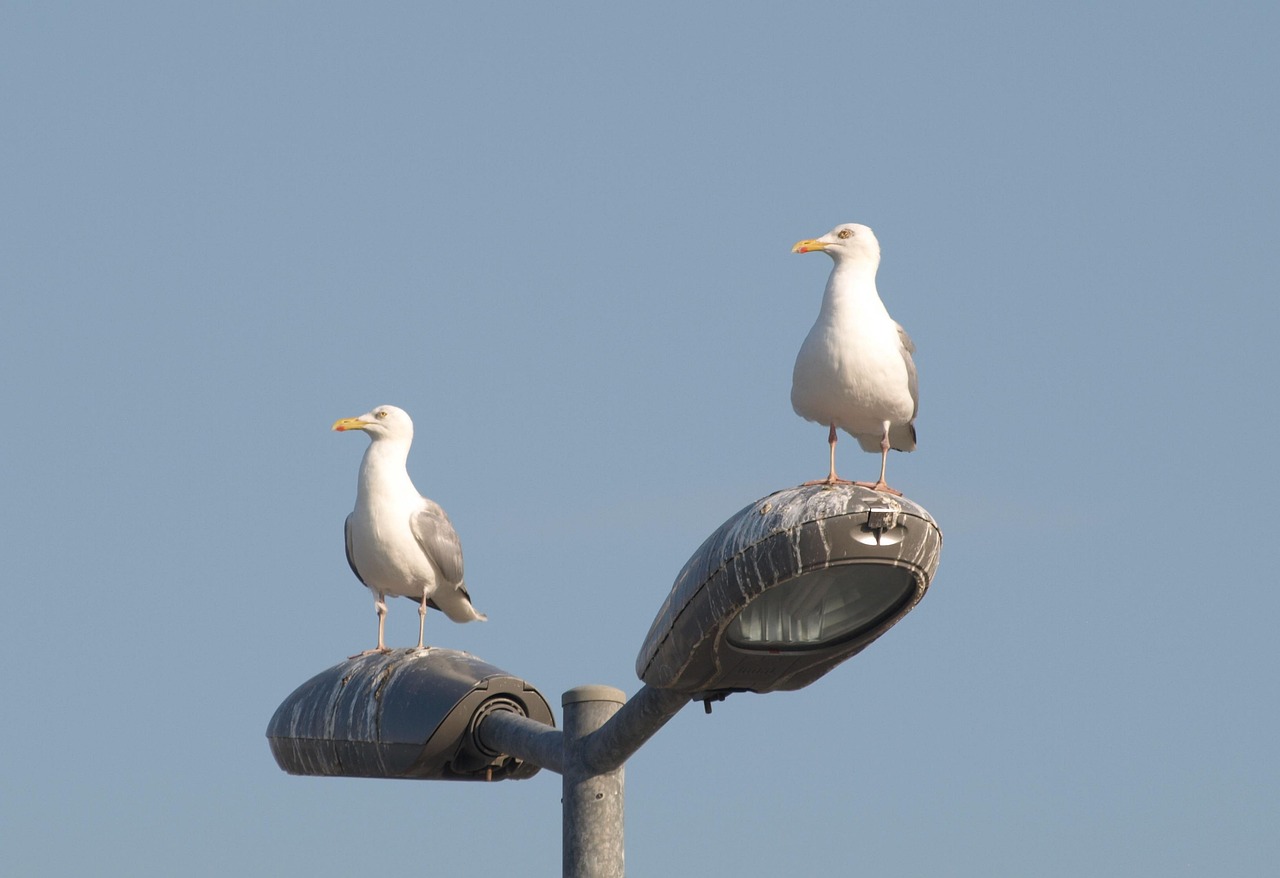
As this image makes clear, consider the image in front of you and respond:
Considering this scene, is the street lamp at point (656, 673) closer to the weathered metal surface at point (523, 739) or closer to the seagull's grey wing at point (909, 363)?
the weathered metal surface at point (523, 739)

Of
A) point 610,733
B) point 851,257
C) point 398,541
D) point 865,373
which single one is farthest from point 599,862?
point 398,541

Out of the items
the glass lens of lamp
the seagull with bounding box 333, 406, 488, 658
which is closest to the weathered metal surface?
the glass lens of lamp

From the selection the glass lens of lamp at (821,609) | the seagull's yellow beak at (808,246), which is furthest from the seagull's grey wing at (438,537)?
the glass lens of lamp at (821,609)

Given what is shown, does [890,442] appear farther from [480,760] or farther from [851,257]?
[480,760]

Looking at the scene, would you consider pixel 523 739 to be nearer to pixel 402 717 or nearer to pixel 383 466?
pixel 402 717

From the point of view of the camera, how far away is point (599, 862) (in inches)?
288

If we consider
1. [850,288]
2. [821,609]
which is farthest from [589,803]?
[850,288]

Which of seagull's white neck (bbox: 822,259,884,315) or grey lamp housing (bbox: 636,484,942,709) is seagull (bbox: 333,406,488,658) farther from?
grey lamp housing (bbox: 636,484,942,709)

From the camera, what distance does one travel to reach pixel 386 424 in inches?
607

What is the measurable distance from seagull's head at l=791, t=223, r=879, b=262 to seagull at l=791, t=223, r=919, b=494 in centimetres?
30

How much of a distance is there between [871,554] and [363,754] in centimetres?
366

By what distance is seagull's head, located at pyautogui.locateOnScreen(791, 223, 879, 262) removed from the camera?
9844 millimetres

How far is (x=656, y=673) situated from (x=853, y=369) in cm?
268

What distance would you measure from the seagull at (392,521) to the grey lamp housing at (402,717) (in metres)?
6.17
